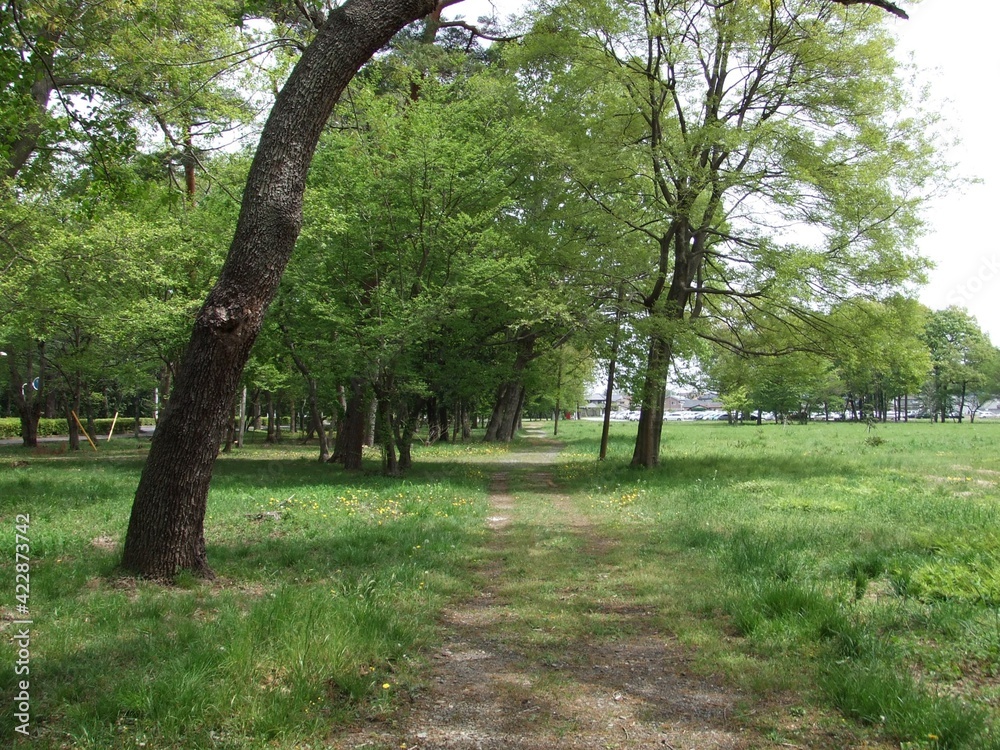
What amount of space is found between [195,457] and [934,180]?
17512mm

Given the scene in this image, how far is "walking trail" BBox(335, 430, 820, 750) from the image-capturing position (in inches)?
137

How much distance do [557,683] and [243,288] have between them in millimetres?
3895

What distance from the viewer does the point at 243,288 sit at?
561 cm

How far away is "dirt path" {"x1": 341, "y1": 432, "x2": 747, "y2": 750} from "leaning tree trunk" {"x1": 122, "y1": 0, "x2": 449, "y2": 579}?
251 centimetres

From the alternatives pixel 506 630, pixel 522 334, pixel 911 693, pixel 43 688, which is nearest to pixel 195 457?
pixel 43 688

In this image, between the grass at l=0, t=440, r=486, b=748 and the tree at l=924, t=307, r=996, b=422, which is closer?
the grass at l=0, t=440, r=486, b=748

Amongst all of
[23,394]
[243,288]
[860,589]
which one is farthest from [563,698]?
[23,394]

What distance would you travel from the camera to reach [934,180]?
16156 mm

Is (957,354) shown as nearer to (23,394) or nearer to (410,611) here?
(23,394)

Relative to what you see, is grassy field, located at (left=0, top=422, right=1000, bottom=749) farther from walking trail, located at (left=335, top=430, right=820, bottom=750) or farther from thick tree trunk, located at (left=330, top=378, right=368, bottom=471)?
thick tree trunk, located at (left=330, top=378, right=368, bottom=471)

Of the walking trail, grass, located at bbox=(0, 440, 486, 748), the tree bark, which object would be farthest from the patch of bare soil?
the tree bark

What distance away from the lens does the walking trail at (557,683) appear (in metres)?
Answer: 3.48

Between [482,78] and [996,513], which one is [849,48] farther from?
[996,513]

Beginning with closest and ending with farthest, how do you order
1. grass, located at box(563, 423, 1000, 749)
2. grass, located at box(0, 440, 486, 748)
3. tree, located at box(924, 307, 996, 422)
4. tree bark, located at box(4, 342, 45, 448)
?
grass, located at box(0, 440, 486, 748) → grass, located at box(563, 423, 1000, 749) → tree bark, located at box(4, 342, 45, 448) → tree, located at box(924, 307, 996, 422)
